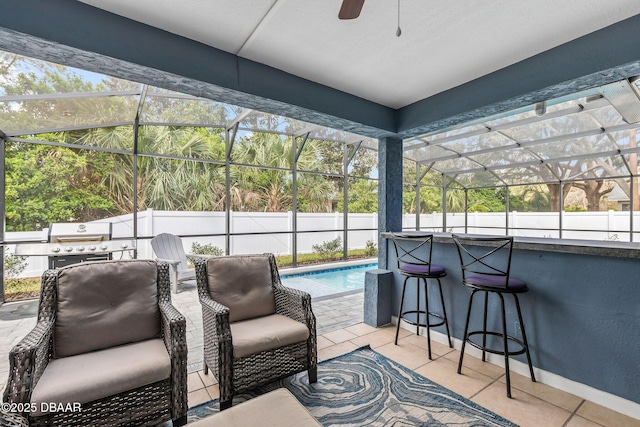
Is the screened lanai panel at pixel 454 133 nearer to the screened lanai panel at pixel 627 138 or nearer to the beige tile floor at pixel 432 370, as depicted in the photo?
the screened lanai panel at pixel 627 138

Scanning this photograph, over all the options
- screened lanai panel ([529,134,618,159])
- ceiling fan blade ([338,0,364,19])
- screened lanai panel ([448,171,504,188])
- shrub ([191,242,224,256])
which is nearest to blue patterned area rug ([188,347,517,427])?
ceiling fan blade ([338,0,364,19])

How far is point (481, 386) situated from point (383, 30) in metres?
2.84

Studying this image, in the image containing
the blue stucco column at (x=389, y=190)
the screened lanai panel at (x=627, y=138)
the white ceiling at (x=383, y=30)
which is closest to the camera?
the white ceiling at (x=383, y=30)

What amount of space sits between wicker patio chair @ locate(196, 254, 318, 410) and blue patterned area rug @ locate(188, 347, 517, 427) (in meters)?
0.18

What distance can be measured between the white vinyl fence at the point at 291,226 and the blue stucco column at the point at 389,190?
354 centimetres

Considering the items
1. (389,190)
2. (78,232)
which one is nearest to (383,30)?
(389,190)

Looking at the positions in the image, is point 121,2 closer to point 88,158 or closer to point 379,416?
point 379,416

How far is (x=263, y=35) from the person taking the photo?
2.35m

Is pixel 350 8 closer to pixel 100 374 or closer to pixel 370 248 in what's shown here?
pixel 100 374

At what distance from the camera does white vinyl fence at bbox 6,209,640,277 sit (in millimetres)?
6363

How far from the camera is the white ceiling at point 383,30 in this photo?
79.7 inches

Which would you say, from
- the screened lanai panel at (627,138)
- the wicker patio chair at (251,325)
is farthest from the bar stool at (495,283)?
the screened lanai panel at (627,138)

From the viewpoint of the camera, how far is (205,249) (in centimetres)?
707

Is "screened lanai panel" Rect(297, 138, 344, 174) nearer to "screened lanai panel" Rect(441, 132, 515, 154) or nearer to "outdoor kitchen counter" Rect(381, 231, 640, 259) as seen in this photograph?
"screened lanai panel" Rect(441, 132, 515, 154)
